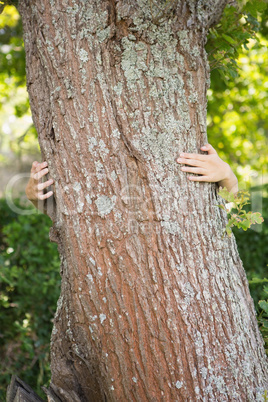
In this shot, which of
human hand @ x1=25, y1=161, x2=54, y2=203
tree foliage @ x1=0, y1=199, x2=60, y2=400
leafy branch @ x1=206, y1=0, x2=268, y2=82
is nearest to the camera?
human hand @ x1=25, y1=161, x2=54, y2=203

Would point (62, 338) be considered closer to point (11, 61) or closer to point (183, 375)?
point (183, 375)

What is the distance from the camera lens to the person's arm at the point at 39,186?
1892 mm

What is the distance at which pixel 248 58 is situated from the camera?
6.53m

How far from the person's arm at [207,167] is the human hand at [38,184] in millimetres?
686

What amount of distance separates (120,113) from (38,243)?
2.63 m

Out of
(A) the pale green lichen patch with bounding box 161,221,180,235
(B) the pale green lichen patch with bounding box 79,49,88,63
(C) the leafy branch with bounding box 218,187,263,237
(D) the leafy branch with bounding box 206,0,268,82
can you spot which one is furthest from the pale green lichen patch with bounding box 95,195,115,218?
(D) the leafy branch with bounding box 206,0,268,82

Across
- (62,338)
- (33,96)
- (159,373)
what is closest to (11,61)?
(33,96)

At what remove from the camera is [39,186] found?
6.25ft

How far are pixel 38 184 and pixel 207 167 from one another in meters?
0.88

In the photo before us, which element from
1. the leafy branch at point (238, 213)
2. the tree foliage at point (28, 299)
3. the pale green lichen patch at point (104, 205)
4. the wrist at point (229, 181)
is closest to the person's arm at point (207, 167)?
the wrist at point (229, 181)

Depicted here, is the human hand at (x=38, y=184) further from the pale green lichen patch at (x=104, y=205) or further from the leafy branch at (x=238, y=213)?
the leafy branch at (x=238, y=213)

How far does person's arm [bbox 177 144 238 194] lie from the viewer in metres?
1.74

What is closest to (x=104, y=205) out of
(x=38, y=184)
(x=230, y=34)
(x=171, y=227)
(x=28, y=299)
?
(x=171, y=227)

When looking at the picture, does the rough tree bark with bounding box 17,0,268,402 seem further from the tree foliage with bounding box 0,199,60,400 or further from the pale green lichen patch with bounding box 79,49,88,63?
the tree foliage with bounding box 0,199,60,400
